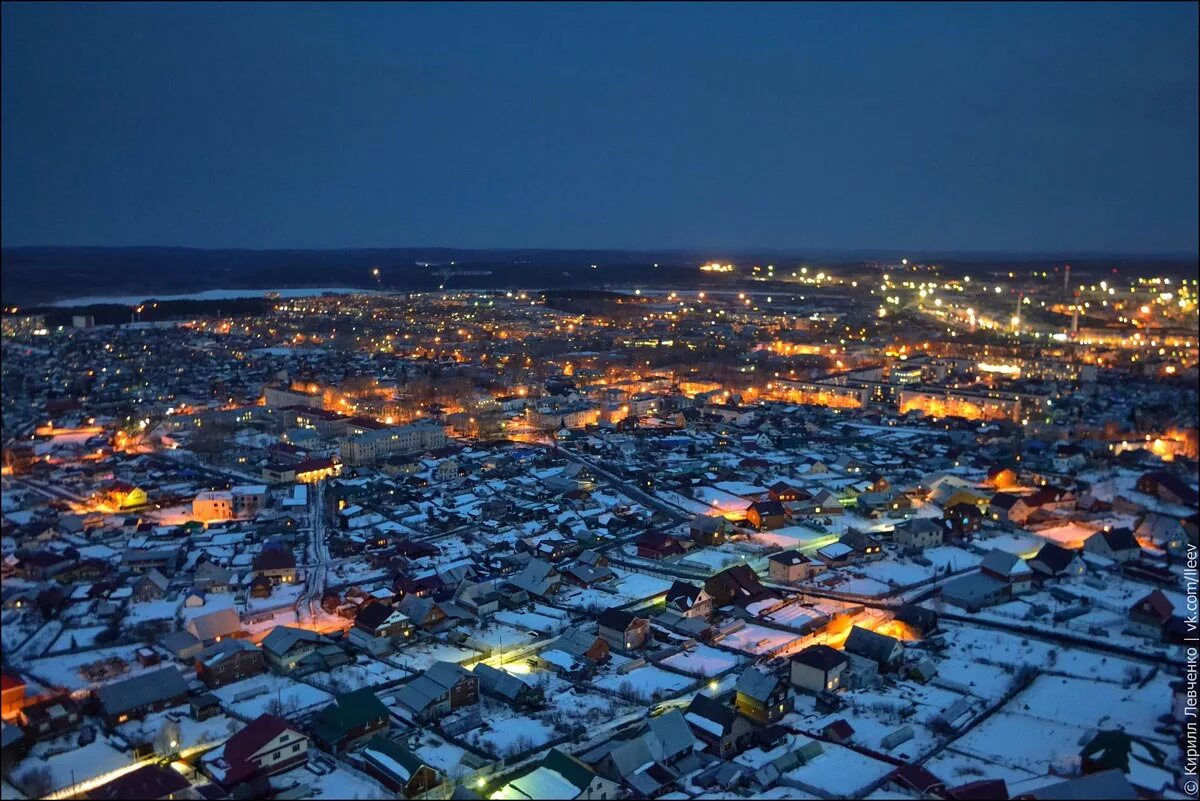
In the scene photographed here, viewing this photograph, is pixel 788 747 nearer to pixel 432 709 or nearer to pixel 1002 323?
pixel 432 709

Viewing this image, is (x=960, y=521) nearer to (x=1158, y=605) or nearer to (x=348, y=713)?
(x=1158, y=605)

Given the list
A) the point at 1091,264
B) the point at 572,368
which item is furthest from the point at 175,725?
the point at 1091,264

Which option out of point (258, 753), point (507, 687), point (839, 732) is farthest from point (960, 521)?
point (258, 753)

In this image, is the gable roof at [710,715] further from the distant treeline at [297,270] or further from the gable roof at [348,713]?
the distant treeline at [297,270]

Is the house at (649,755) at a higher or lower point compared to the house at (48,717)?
lower

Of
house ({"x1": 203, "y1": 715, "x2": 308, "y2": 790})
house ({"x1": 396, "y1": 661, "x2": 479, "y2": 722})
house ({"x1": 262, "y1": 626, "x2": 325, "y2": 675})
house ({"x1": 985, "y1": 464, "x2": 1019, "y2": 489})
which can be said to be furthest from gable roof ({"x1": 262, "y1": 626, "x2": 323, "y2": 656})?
house ({"x1": 985, "y1": 464, "x2": 1019, "y2": 489})

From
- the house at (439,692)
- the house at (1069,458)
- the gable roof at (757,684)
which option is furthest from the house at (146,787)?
the house at (1069,458)

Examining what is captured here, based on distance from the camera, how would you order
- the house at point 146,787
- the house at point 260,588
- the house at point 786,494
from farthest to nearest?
1. the house at point 786,494
2. the house at point 260,588
3. the house at point 146,787

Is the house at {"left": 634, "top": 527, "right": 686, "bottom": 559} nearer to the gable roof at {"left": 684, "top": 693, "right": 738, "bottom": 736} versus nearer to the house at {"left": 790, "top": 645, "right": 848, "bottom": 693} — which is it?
the house at {"left": 790, "top": 645, "right": 848, "bottom": 693}
